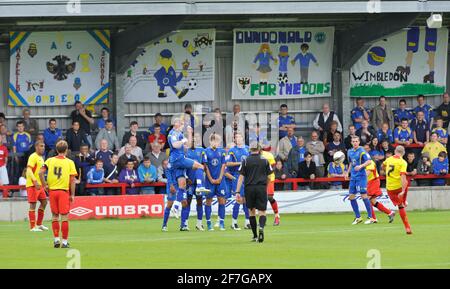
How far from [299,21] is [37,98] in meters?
8.85

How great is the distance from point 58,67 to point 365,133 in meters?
9.80

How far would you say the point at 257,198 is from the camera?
19.8 metres

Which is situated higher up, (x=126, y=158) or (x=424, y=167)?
(x=126, y=158)

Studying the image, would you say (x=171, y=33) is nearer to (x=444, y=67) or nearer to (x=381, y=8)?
(x=381, y=8)

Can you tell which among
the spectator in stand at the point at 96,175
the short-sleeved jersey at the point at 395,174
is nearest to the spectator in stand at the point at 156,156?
the spectator in stand at the point at 96,175

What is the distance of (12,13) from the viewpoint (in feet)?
98.6

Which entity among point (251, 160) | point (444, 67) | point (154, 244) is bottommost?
point (154, 244)

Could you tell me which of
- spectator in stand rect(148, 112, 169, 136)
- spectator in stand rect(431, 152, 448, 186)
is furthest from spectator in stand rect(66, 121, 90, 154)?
spectator in stand rect(431, 152, 448, 186)

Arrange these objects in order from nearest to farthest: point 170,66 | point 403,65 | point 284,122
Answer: point 284,122 → point 170,66 → point 403,65

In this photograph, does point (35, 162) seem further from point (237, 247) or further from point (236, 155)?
point (237, 247)

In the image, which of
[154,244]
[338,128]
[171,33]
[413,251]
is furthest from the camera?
[338,128]

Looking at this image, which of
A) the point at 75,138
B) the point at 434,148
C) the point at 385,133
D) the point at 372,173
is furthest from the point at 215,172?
the point at 434,148
